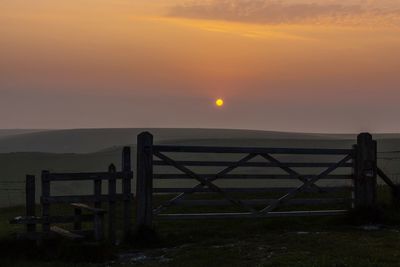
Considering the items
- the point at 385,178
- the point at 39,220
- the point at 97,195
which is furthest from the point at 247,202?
the point at 39,220

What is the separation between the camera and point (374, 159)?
53.5 ft

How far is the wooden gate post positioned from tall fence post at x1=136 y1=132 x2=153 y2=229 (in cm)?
572

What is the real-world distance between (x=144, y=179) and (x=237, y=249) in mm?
3196

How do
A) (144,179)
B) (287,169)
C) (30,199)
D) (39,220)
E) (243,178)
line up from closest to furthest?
1. (39,220)
2. (30,199)
3. (144,179)
4. (287,169)
5. (243,178)

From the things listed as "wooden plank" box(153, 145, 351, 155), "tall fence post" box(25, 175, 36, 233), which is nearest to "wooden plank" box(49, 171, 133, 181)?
"tall fence post" box(25, 175, 36, 233)

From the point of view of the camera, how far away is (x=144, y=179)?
14094 millimetres

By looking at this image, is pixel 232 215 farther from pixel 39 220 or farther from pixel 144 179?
pixel 39 220

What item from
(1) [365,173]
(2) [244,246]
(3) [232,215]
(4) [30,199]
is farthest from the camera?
(1) [365,173]

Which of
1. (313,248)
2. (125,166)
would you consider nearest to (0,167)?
(125,166)

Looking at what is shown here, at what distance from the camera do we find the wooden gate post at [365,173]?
634 inches

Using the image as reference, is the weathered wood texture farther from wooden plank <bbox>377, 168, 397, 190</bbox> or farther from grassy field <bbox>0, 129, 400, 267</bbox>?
wooden plank <bbox>377, 168, 397, 190</bbox>

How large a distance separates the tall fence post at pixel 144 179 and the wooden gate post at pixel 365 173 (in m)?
5.72

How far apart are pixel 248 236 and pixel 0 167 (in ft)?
119

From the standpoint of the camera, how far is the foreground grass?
10.9 metres
